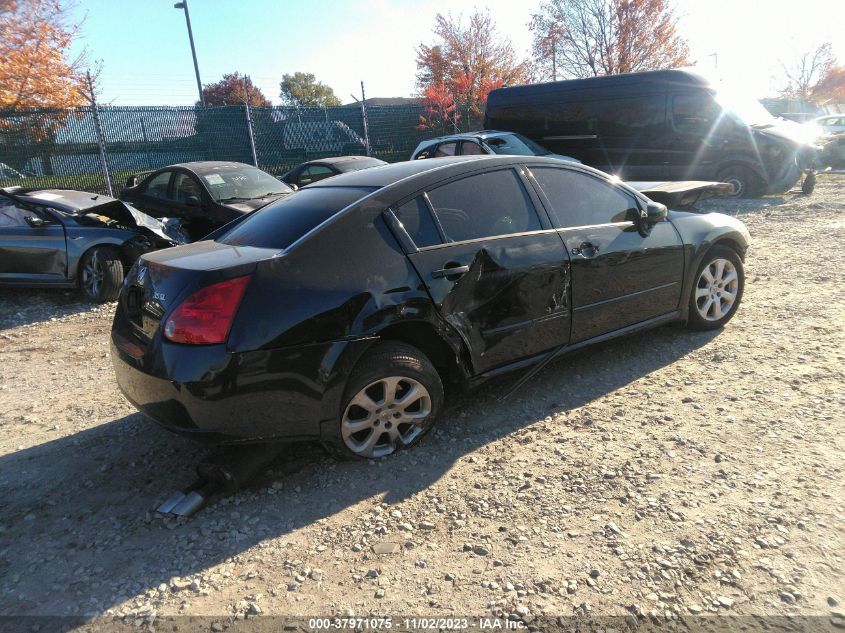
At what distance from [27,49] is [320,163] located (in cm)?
1081

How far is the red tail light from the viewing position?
284 cm

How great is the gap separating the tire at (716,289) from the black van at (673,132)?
25.5 ft

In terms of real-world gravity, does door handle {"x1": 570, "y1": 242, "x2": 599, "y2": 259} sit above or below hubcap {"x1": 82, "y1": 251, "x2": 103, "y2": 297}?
above

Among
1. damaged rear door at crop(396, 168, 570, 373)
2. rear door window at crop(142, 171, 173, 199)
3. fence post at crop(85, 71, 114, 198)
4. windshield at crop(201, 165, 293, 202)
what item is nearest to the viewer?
damaged rear door at crop(396, 168, 570, 373)

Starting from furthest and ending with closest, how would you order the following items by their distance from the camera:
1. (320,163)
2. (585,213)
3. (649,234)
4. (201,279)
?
(320,163) < (649,234) < (585,213) < (201,279)

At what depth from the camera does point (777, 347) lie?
179 inches

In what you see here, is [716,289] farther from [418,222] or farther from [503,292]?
[418,222]

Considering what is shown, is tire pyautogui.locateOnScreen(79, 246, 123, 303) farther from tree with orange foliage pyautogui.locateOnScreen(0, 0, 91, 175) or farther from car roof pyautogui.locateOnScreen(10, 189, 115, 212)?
tree with orange foliage pyautogui.locateOnScreen(0, 0, 91, 175)

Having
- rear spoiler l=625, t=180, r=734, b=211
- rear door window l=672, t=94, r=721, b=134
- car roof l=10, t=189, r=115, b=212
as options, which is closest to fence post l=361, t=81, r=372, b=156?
rear door window l=672, t=94, r=721, b=134

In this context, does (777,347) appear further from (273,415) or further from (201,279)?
(201,279)

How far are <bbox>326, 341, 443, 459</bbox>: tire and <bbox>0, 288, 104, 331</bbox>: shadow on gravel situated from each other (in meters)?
4.99

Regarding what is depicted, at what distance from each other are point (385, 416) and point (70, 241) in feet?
18.0

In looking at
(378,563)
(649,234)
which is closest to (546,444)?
(378,563)

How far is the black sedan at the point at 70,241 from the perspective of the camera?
6945mm
